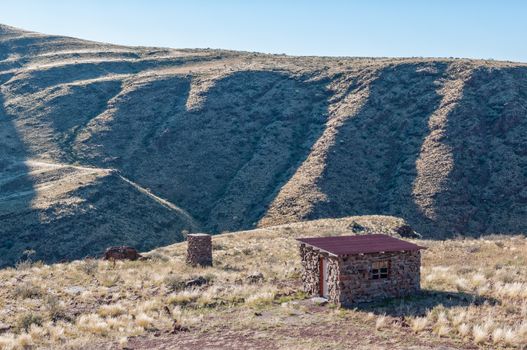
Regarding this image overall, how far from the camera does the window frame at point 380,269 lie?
21.5 metres

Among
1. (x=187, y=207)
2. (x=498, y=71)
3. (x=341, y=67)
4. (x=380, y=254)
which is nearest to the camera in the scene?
(x=380, y=254)

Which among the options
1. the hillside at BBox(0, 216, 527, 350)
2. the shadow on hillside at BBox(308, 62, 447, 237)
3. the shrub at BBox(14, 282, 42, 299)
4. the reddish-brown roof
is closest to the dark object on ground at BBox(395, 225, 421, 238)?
the shadow on hillside at BBox(308, 62, 447, 237)

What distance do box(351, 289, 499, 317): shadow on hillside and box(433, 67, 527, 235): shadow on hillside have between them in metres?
36.3

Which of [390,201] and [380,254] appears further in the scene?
[390,201]

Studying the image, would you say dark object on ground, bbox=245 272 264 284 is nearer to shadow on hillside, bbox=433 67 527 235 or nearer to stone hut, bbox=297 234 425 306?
stone hut, bbox=297 234 425 306

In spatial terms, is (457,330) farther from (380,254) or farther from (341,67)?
(341,67)

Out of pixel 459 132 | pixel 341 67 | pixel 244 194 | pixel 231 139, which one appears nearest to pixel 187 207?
pixel 244 194

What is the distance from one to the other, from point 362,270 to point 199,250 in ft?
45.6

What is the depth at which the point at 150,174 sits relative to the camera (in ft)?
230

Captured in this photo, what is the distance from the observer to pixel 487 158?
63.5 meters

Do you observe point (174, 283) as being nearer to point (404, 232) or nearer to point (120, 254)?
point (120, 254)

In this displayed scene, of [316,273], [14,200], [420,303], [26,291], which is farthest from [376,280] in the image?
[14,200]

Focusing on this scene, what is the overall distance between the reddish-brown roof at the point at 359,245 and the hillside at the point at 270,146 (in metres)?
31.8

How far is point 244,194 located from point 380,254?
4448 centimetres
